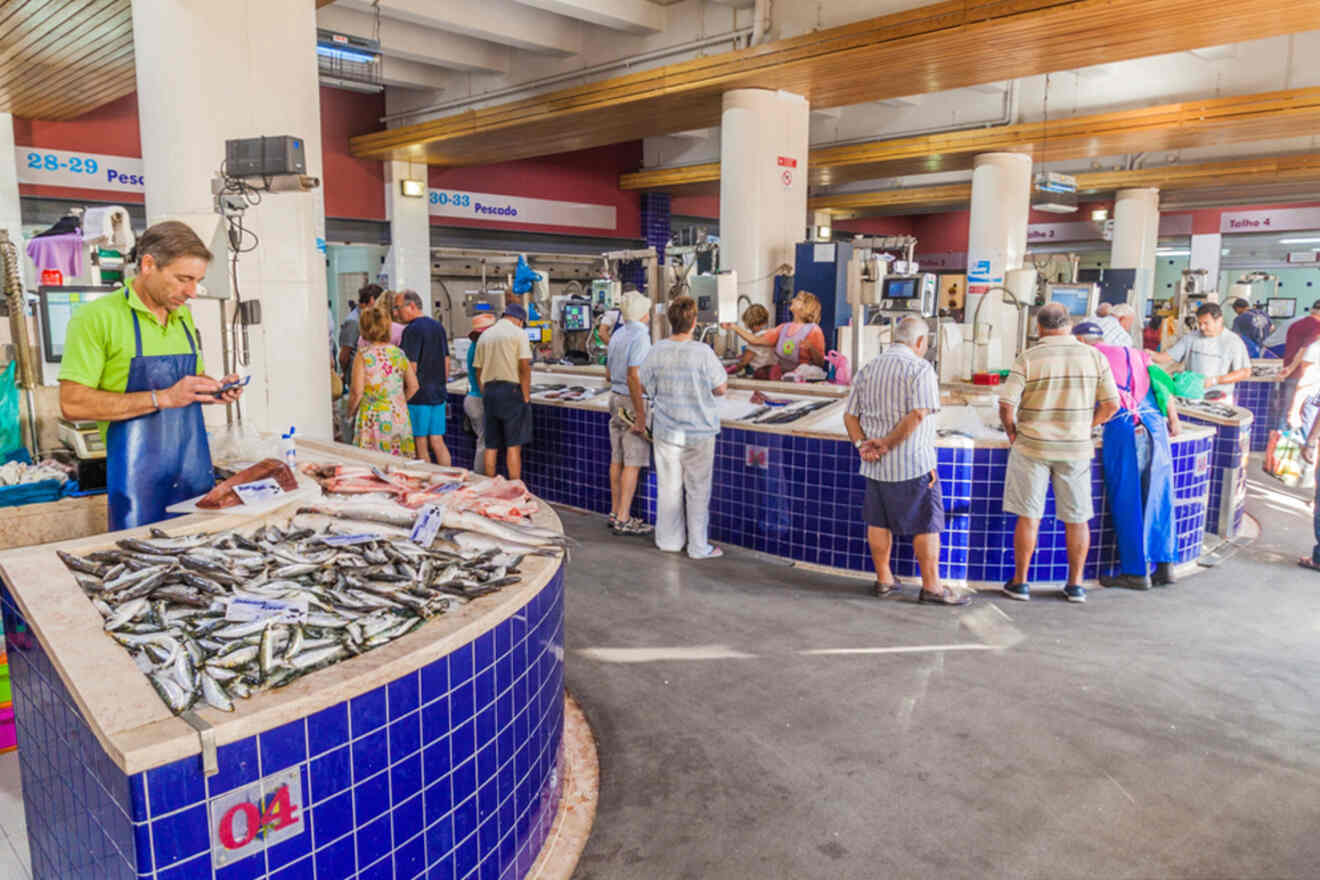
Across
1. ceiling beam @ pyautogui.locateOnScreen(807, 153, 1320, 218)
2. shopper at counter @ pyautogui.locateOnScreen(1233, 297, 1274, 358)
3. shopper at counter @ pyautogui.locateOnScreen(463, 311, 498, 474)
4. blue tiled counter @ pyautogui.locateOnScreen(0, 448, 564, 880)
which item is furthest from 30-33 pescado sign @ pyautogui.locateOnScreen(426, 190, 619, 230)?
blue tiled counter @ pyautogui.locateOnScreen(0, 448, 564, 880)

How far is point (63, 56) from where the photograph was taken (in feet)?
28.3

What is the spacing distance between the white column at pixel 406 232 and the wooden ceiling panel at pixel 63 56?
12.5 feet

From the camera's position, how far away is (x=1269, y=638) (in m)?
4.67

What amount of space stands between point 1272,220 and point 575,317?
15.9 metres

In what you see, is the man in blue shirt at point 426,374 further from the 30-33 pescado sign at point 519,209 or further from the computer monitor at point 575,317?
the 30-33 pescado sign at point 519,209

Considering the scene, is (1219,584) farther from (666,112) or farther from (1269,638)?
(666,112)

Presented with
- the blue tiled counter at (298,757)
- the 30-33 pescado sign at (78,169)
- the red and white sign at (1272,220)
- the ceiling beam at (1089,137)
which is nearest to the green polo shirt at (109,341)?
the blue tiled counter at (298,757)

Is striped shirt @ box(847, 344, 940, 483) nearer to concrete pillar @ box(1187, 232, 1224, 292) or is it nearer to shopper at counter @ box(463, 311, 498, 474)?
shopper at counter @ box(463, 311, 498, 474)

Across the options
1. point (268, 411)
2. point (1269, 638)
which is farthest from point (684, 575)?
point (1269, 638)

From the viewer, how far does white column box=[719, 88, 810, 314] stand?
946 centimetres

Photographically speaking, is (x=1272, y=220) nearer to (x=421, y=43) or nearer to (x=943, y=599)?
(x=421, y=43)

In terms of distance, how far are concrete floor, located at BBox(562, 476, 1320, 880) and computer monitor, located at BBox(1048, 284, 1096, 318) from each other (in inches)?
117

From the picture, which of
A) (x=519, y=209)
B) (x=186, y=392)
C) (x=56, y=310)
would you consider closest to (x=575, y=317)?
(x=519, y=209)

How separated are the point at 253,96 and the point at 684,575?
12.6 ft
